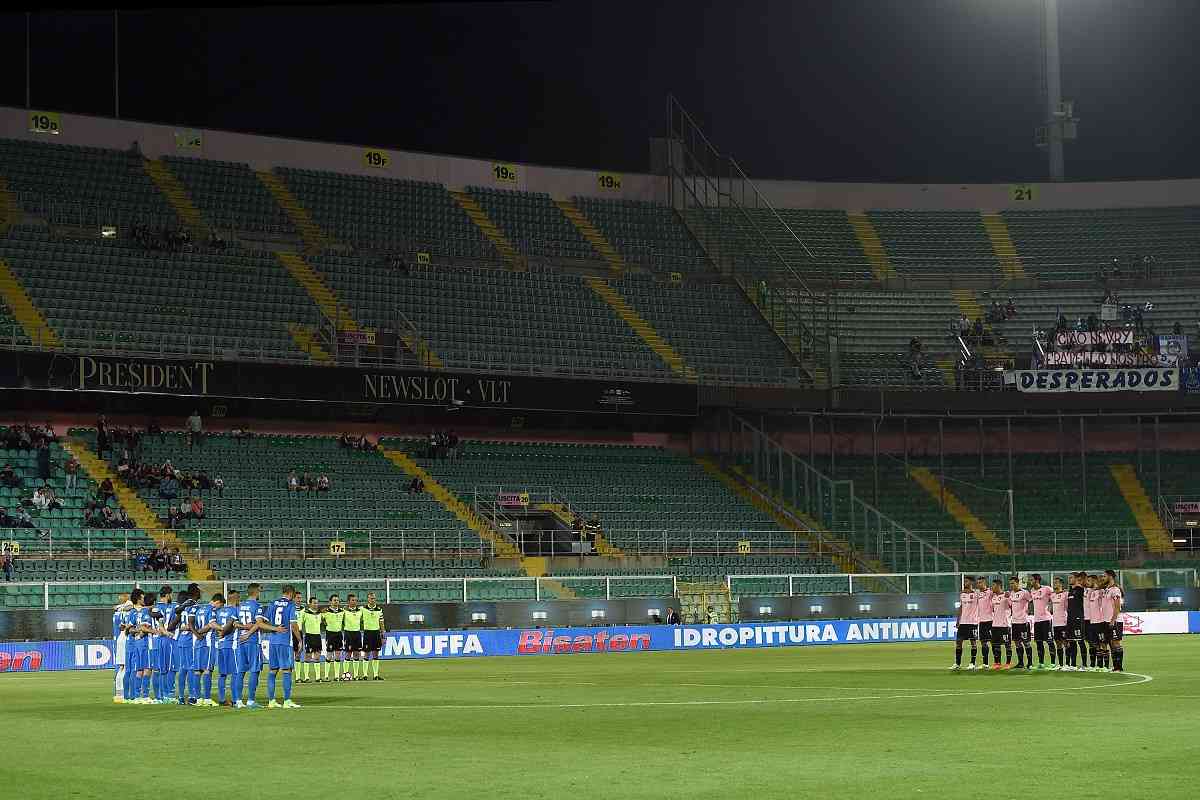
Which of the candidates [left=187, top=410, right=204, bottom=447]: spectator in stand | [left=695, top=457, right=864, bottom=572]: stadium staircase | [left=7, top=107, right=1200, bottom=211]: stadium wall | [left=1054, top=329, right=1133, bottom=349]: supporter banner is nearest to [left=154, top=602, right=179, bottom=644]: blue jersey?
[left=187, top=410, right=204, bottom=447]: spectator in stand

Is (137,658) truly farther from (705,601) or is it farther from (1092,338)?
(1092,338)

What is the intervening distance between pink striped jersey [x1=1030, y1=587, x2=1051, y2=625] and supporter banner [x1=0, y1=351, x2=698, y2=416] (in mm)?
30300

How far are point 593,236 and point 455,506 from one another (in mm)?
19941

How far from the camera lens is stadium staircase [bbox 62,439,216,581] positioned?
1976 inches

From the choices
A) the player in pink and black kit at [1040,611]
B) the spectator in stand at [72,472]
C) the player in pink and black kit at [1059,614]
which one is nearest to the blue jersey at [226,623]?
the player in pink and black kit at [1040,611]

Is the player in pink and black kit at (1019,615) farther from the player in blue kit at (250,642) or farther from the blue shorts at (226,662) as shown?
the blue shorts at (226,662)

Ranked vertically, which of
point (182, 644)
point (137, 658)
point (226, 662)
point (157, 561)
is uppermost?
point (157, 561)

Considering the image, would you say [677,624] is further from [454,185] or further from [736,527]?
[454,185]

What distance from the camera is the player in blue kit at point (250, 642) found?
2495cm

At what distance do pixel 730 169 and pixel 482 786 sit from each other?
66.4 metres

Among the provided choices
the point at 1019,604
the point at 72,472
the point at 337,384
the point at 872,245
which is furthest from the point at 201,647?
the point at 872,245

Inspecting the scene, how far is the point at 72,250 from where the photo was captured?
198ft

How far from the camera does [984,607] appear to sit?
34812 millimetres

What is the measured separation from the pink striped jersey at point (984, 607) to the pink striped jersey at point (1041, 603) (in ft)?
2.96
